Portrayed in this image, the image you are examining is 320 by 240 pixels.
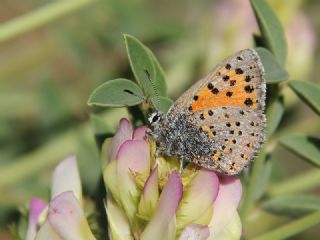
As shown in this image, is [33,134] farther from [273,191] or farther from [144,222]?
[144,222]

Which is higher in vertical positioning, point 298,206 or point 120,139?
point 120,139

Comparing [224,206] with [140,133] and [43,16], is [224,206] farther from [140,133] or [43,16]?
[43,16]

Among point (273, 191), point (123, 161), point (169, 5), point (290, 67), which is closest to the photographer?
point (123, 161)

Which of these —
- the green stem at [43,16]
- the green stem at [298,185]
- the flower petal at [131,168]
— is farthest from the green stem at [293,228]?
the green stem at [43,16]

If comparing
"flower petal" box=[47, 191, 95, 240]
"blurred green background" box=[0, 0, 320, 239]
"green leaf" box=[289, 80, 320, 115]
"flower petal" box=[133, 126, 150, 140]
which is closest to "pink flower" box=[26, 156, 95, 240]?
"flower petal" box=[47, 191, 95, 240]

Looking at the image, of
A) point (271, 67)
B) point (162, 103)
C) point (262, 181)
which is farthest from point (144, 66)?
point (262, 181)

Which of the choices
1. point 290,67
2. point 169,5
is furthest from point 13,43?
point 290,67
